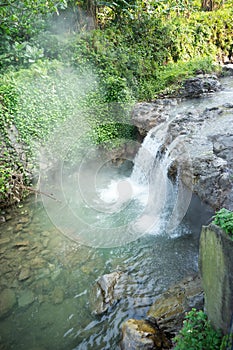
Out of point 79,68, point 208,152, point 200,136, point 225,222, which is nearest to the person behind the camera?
point 225,222

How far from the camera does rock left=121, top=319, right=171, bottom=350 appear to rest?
2965 millimetres

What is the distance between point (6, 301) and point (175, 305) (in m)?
2.67

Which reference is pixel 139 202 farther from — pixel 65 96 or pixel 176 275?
pixel 65 96

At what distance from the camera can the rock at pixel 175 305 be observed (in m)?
3.32

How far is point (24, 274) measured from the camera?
14.9ft

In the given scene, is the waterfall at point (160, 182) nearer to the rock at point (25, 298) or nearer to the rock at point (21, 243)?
the rock at point (21, 243)

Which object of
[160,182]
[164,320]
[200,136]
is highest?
[200,136]

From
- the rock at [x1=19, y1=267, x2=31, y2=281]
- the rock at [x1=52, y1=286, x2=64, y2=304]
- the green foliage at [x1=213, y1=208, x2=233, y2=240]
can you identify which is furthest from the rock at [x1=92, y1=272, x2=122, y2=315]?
the green foliage at [x1=213, y1=208, x2=233, y2=240]

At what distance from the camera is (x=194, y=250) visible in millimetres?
4727

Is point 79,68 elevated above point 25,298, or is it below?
above

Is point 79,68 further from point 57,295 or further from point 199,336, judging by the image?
point 199,336

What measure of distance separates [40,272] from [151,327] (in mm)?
2273

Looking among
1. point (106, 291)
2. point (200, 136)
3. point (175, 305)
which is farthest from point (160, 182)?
point (175, 305)

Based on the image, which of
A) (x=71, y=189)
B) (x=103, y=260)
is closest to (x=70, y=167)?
(x=71, y=189)
